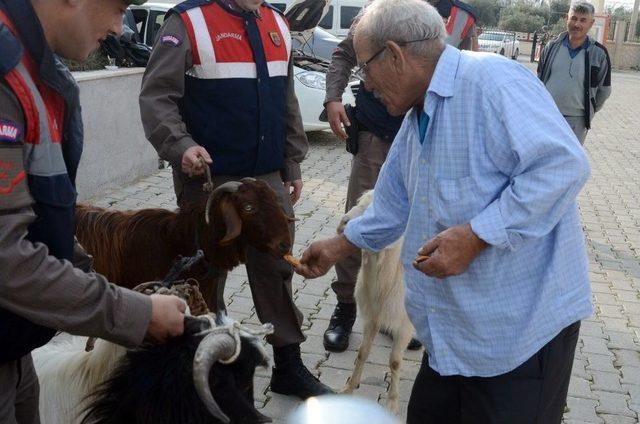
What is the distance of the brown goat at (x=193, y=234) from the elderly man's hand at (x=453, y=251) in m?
1.55

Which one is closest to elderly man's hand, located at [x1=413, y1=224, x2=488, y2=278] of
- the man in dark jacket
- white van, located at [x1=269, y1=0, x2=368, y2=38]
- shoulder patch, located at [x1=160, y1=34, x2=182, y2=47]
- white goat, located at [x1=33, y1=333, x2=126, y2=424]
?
white goat, located at [x1=33, y1=333, x2=126, y2=424]

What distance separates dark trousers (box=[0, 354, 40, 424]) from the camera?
2.10m

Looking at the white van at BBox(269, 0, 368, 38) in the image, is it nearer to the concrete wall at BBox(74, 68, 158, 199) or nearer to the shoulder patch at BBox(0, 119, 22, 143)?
the concrete wall at BBox(74, 68, 158, 199)

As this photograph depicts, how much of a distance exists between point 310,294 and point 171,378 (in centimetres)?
389

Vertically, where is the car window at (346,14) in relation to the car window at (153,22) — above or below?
below

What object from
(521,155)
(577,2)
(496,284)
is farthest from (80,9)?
(577,2)

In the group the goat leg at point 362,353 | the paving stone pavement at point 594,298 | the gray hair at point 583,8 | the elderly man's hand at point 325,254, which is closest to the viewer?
the elderly man's hand at point 325,254

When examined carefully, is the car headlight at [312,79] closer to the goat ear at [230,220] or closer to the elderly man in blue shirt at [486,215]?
the goat ear at [230,220]

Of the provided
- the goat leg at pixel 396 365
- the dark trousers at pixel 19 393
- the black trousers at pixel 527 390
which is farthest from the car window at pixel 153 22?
the black trousers at pixel 527 390

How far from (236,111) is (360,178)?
136cm

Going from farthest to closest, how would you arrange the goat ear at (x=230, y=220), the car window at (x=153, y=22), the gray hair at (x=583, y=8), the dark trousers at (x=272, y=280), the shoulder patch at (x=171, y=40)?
the car window at (x=153, y=22)
the gray hair at (x=583, y=8)
the dark trousers at (x=272, y=280)
the shoulder patch at (x=171, y=40)
the goat ear at (x=230, y=220)

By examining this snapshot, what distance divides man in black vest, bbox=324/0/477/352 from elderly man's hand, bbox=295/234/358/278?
6.07 feet

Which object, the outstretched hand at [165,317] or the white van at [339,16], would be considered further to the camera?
the white van at [339,16]

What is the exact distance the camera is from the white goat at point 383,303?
14.4 ft
